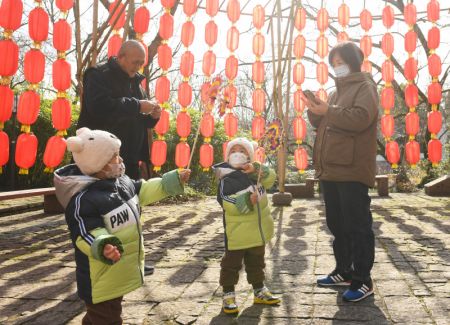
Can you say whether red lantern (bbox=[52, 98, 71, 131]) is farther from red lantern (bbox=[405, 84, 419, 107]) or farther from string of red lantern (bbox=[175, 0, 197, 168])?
red lantern (bbox=[405, 84, 419, 107])

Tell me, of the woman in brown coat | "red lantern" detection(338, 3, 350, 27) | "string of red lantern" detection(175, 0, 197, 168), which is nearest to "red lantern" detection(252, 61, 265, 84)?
"string of red lantern" detection(175, 0, 197, 168)

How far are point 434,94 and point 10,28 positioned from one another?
757 centimetres

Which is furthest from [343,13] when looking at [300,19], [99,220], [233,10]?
[99,220]

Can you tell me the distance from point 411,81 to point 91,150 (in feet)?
27.9

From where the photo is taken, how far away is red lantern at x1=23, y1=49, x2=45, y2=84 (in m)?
6.72

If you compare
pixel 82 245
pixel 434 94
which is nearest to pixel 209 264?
pixel 82 245

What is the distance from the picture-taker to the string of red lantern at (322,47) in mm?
8742

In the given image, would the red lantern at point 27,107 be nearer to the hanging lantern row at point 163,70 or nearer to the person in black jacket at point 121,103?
the hanging lantern row at point 163,70

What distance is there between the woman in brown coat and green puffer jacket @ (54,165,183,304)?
151 centimetres

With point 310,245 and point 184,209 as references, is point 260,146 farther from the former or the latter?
point 184,209

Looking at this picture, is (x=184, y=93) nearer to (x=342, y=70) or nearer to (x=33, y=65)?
(x=33, y=65)

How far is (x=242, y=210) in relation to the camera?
2.86 meters

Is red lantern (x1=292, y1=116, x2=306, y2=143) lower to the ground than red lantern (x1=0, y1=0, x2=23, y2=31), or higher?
lower

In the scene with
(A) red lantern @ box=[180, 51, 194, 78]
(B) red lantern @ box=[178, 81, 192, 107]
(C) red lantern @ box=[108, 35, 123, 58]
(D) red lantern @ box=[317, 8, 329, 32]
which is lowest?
(B) red lantern @ box=[178, 81, 192, 107]
